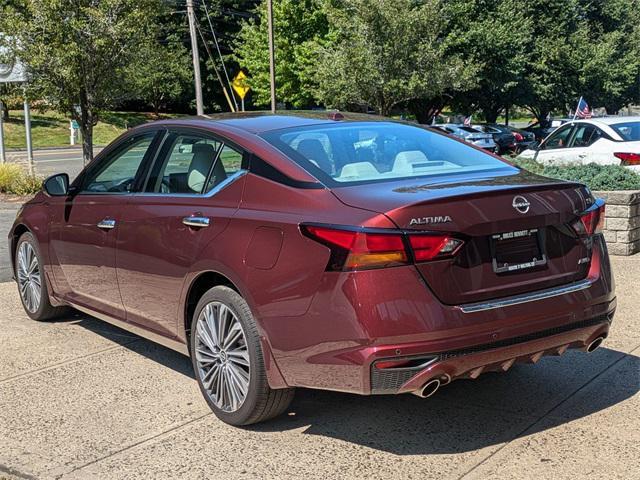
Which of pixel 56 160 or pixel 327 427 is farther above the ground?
pixel 56 160

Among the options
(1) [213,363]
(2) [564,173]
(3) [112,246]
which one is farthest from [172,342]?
(2) [564,173]

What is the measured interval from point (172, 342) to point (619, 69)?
163 feet

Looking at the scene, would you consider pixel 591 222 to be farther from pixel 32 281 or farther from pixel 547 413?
pixel 32 281

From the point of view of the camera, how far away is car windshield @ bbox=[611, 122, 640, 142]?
41.8 feet

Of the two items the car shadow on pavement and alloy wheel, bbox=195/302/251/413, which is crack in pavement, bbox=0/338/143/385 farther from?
alloy wheel, bbox=195/302/251/413

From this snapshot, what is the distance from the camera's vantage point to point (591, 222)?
162 inches

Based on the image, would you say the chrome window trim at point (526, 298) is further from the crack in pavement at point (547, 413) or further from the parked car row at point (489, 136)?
the parked car row at point (489, 136)

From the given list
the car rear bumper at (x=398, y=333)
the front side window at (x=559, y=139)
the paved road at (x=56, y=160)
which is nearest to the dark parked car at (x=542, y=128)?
the paved road at (x=56, y=160)

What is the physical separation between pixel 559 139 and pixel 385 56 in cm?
1733

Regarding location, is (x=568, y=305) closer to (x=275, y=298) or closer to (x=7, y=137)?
(x=275, y=298)

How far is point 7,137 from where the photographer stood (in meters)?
44.2

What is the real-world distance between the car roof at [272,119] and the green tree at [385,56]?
25402mm

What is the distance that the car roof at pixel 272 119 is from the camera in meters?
4.55

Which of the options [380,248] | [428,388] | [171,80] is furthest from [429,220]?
[171,80]
